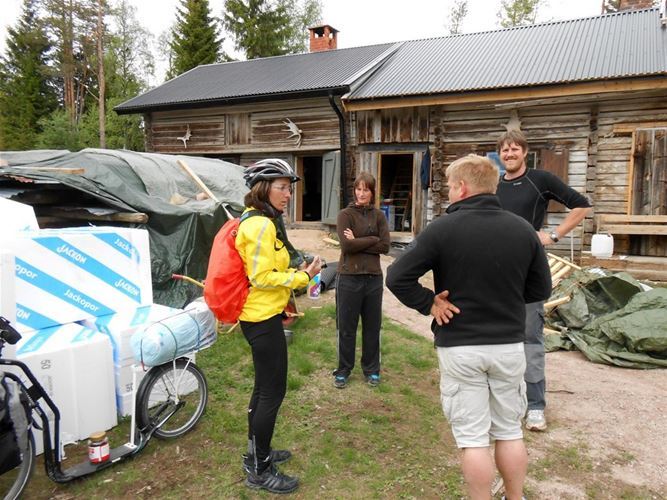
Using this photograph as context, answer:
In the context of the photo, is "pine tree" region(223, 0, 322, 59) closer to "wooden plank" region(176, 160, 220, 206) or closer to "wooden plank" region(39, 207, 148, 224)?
"wooden plank" region(176, 160, 220, 206)

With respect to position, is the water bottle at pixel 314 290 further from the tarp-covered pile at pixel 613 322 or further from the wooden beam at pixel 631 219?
the wooden beam at pixel 631 219

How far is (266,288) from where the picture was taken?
2.47 metres

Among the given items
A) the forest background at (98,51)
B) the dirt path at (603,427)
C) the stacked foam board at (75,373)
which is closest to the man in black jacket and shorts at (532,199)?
the dirt path at (603,427)

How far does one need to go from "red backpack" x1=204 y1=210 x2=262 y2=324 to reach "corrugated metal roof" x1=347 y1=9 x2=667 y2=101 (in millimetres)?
8512

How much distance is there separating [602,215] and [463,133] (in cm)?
328

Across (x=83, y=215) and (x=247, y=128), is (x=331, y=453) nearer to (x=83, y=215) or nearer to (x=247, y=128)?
(x=83, y=215)

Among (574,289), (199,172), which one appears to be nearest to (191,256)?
(199,172)

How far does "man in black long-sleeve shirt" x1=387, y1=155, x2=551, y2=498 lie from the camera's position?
2.04 meters

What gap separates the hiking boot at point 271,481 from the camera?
2693 millimetres

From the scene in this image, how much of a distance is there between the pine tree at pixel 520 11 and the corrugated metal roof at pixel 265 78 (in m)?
18.0

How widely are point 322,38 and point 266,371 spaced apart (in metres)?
16.7

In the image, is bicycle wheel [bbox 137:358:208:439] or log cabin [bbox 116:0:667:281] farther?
log cabin [bbox 116:0:667:281]

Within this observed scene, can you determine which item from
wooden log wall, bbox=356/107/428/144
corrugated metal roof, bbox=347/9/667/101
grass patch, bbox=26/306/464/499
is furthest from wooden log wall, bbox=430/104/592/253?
grass patch, bbox=26/306/464/499

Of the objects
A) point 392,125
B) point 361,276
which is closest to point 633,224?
point 392,125
